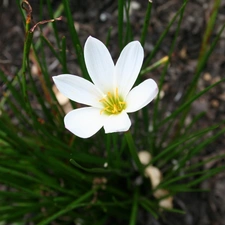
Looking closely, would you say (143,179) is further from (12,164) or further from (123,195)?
(12,164)

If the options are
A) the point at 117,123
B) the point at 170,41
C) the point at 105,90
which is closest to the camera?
the point at 117,123

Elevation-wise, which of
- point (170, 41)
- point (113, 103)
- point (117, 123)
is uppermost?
point (170, 41)

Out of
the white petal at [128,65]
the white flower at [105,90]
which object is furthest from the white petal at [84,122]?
the white petal at [128,65]

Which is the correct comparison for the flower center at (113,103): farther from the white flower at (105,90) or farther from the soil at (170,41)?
the soil at (170,41)

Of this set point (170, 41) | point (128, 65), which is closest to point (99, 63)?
point (128, 65)

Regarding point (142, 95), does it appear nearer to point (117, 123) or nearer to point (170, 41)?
point (117, 123)

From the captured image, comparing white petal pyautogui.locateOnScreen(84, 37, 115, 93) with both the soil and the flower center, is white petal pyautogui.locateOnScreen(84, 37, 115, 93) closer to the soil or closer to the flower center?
the flower center

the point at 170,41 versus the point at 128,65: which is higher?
the point at 170,41
